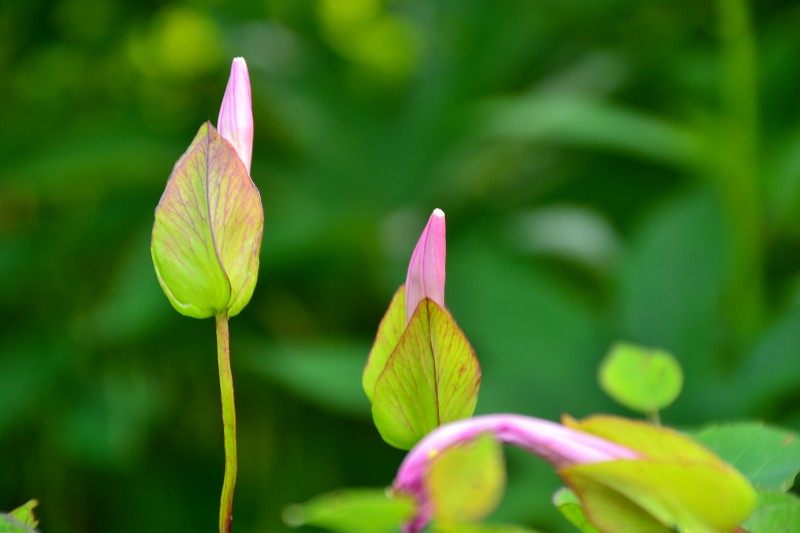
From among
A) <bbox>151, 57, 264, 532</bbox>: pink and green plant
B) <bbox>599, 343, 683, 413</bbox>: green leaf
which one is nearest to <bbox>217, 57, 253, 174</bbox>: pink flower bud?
<bbox>151, 57, 264, 532</bbox>: pink and green plant

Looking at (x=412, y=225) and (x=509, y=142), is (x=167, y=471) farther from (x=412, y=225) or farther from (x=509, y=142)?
(x=509, y=142)

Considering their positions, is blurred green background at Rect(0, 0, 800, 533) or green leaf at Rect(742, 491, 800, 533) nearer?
green leaf at Rect(742, 491, 800, 533)

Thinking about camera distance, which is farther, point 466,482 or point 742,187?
point 742,187

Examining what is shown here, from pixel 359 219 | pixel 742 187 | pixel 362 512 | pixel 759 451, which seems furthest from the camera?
pixel 359 219

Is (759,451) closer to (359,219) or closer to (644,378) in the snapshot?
(644,378)

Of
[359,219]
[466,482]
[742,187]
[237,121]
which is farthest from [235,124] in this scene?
[359,219]

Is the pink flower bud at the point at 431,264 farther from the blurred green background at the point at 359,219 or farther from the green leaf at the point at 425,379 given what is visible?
the blurred green background at the point at 359,219

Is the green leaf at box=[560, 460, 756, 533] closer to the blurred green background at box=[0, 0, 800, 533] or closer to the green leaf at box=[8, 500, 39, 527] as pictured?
the green leaf at box=[8, 500, 39, 527]
